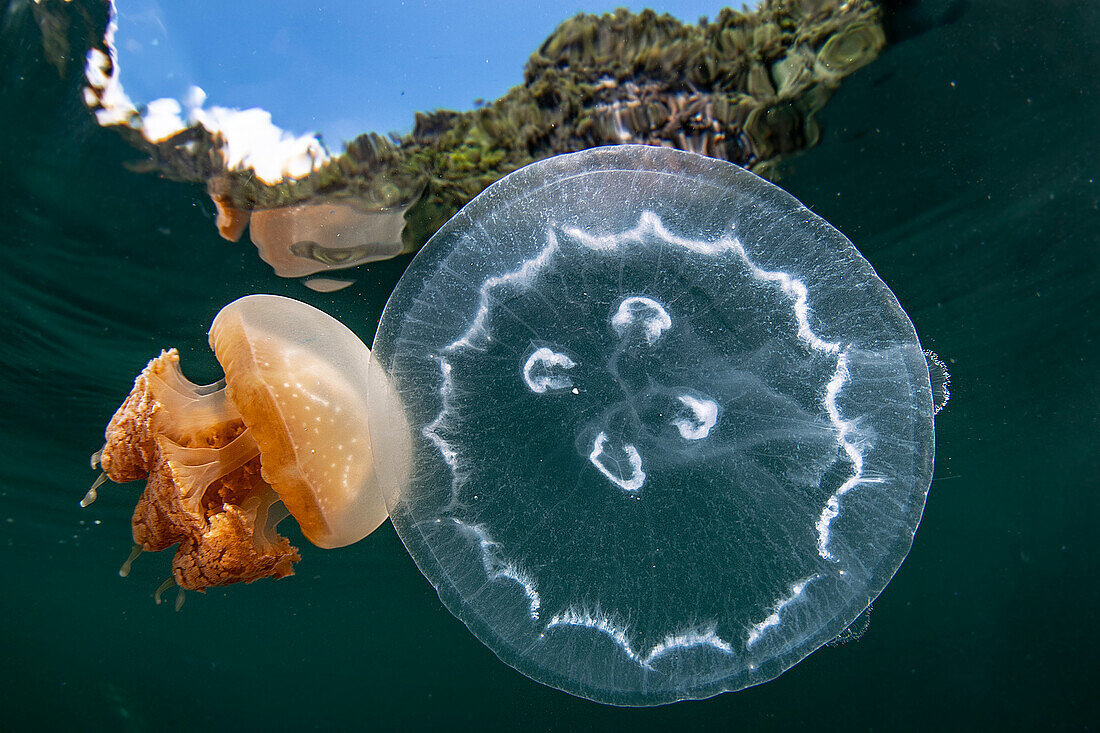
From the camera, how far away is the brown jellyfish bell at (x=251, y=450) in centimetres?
275

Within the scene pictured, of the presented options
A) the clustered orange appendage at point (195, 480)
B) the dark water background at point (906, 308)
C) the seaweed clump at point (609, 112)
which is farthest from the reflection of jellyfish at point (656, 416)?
the dark water background at point (906, 308)

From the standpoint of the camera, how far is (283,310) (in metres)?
3.25

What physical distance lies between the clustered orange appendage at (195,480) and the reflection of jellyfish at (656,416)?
2.56 feet

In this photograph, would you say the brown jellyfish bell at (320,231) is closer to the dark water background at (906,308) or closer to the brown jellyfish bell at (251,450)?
the dark water background at (906,308)

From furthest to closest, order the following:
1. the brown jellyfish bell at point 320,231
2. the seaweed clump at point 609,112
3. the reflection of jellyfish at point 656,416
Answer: the brown jellyfish bell at point 320,231 < the seaweed clump at point 609,112 < the reflection of jellyfish at point 656,416

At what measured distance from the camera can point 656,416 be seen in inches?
102

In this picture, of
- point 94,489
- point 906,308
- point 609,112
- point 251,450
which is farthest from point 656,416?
point 906,308

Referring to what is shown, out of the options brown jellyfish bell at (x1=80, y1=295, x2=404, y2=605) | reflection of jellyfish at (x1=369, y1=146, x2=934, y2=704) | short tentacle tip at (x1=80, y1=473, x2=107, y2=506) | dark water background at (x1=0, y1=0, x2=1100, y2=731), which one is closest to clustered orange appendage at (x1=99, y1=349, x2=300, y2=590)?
brown jellyfish bell at (x1=80, y1=295, x2=404, y2=605)

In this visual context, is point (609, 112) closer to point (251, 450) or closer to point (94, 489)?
point (251, 450)

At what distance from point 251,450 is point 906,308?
7.86 m

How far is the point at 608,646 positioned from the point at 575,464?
98 cm

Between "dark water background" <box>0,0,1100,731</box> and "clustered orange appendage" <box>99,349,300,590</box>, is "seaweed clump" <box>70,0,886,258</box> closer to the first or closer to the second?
"dark water background" <box>0,0,1100,731</box>

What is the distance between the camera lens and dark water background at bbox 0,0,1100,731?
4320mm

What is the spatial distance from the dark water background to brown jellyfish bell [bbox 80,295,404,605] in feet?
7.63
